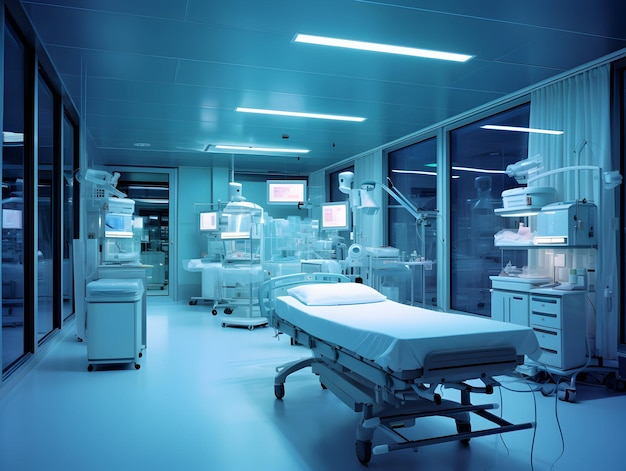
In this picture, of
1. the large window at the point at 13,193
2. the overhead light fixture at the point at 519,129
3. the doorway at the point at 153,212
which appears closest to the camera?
the large window at the point at 13,193

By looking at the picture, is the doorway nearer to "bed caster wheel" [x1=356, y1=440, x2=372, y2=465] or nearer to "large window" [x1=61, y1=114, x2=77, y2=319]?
"large window" [x1=61, y1=114, x2=77, y2=319]

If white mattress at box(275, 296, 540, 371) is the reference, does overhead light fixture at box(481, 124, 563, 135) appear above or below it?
above

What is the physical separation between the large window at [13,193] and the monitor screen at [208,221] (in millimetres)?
3301

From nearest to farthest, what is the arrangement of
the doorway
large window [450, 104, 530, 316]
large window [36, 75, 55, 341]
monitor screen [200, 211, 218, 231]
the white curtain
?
the white curtain < large window [36, 75, 55, 341] < large window [450, 104, 530, 316] < monitor screen [200, 211, 218, 231] < the doorway

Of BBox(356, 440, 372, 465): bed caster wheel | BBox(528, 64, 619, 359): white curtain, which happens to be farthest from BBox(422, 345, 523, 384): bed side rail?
BBox(528, 64, 619, 359): white curtain

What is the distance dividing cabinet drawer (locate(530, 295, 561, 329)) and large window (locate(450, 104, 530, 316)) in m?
1.32

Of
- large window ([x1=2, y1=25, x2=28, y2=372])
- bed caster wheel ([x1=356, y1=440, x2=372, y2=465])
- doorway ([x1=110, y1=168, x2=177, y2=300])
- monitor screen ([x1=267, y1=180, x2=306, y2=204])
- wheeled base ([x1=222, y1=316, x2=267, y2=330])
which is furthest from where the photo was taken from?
doorway ([x1=110, y1=168, x2=177, y2=300])

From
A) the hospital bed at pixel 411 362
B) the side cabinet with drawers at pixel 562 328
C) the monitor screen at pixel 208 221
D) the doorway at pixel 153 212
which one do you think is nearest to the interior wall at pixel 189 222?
the doorway at pixel 153 212

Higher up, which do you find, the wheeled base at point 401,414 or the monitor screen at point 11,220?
the monitor screen at point 11,220

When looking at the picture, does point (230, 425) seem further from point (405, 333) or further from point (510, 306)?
point (510, 306)

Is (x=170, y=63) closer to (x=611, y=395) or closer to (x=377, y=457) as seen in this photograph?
(x=377, y=457)

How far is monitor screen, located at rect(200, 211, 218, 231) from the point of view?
382 inches

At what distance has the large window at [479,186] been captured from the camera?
6.51 m

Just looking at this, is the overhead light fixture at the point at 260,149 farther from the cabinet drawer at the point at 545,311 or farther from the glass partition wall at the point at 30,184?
the cabinet drawer at the point at 545,311
